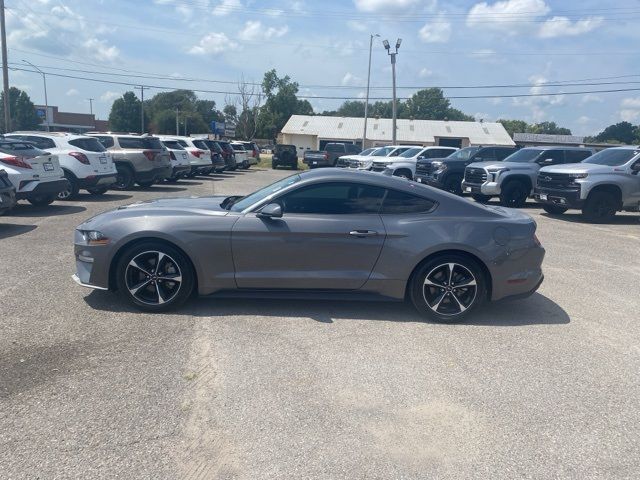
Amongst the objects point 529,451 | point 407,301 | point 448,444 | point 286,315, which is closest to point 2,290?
point 286,315

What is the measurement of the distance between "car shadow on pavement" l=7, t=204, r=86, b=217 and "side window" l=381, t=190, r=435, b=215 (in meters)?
8.79

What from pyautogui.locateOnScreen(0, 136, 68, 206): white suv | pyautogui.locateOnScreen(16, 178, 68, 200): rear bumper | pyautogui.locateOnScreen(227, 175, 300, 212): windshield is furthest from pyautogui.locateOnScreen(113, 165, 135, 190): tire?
pyautogui.locateOnScreen(227, 175, 300, 212): windshield

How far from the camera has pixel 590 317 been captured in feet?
19.2

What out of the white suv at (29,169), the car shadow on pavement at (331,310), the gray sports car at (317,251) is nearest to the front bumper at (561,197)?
the car shadow on pavement at (331,310)

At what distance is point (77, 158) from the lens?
45.2ft

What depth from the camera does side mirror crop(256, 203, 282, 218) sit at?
5203 millimetres

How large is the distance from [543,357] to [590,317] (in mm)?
1533

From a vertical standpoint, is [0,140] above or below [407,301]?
above

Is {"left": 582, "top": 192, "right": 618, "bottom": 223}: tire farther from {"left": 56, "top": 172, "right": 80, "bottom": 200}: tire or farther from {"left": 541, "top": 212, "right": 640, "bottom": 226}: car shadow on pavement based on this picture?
{"left": 56, "top": 172, "right": 80, "bottom": 200}: tire

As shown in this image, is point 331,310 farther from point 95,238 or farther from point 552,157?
point 552,157

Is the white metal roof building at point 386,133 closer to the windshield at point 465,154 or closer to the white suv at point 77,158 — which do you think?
the windshield at point 465,154

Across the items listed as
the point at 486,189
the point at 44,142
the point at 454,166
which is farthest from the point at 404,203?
the point at 454,166

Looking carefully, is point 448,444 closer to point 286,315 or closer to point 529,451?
point 529,451

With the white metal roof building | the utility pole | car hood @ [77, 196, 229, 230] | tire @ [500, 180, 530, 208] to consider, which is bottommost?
tire @ [500, 180, 530, 208]
